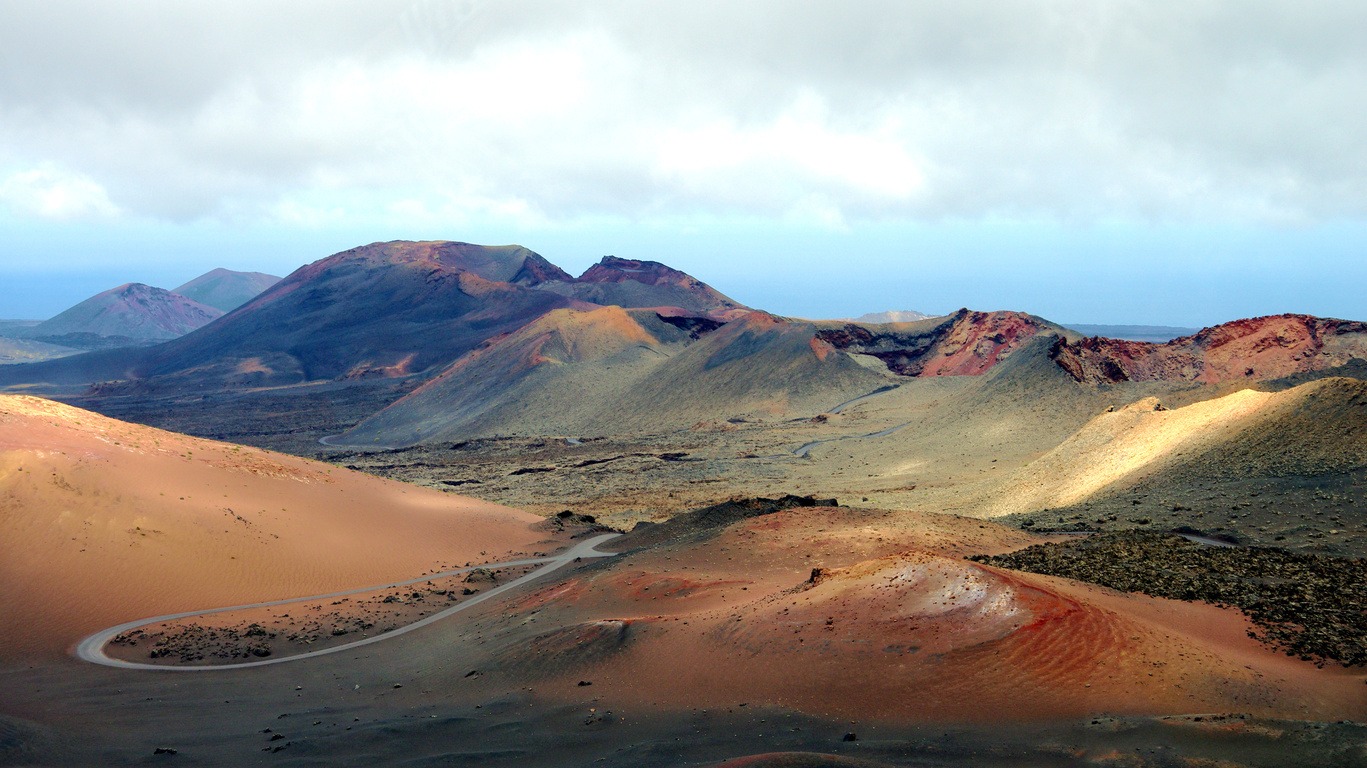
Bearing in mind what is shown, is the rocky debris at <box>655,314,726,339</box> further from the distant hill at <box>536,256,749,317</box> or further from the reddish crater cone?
the reddish crater cone

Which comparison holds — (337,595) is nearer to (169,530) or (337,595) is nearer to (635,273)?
(169,530)

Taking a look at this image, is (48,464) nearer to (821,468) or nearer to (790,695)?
(790,695)

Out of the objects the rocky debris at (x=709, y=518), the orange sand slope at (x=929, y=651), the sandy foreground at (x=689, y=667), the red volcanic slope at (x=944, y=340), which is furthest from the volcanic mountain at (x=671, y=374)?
the orange sand slope at (x=929, y=651)

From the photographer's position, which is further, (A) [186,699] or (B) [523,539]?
(B) [523,539]

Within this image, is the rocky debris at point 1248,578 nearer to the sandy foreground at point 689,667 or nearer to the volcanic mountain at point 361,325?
the sandy foreground at point 689,667

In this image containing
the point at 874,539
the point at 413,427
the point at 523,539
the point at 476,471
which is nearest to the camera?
the point at 874,539

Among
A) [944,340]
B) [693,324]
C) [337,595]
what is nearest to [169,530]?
[337,595]

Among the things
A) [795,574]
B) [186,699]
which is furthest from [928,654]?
[186,699]

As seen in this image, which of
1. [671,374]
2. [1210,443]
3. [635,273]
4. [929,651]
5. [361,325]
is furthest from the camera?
[635,273]
